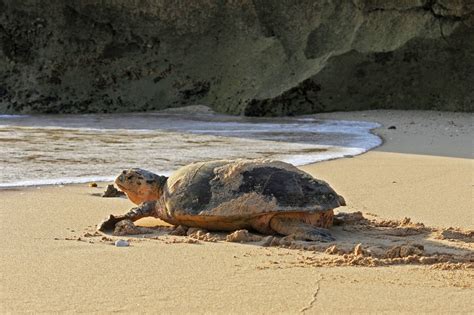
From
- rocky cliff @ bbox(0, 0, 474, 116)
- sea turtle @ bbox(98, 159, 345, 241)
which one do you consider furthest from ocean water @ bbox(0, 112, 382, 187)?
rocky cliff @ bbox(0, 0, 474, 116)

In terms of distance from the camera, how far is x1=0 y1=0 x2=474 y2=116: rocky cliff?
15.7 m

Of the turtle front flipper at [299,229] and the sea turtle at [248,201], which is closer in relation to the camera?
the turtle front flipper at [299,229]

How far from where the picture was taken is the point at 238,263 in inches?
146

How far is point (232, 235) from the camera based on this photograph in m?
4.31

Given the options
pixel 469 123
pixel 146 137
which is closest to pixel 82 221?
pixel 146 137

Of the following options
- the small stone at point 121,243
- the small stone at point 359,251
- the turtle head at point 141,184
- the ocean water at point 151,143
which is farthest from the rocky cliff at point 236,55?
the small stone at point 359,251

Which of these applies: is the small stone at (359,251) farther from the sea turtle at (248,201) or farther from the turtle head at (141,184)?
the turtle head at (141,184)

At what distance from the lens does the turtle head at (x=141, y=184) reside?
4969 mm

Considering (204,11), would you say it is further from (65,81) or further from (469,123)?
(469,123)

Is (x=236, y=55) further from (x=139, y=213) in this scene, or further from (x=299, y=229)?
(x=299, y=229)

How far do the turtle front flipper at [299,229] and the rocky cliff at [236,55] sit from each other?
11.4 m

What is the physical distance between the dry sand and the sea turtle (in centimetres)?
12

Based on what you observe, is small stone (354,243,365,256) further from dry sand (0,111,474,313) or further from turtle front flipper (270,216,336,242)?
turtle front flipper (270,216,336,242)

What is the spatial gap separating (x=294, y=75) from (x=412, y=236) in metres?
12.2
